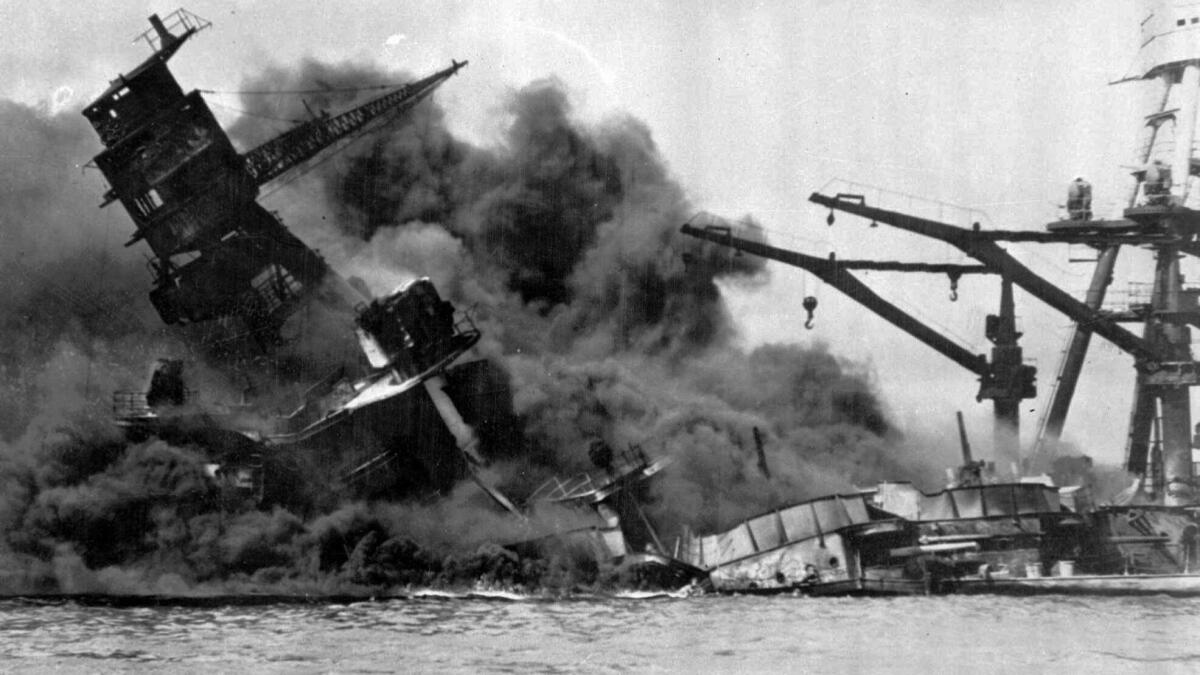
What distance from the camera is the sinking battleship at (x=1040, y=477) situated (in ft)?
120

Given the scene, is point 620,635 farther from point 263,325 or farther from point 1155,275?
point 1155,275

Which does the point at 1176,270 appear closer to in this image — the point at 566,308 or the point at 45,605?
the point at 566,308

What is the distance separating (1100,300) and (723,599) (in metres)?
23.0

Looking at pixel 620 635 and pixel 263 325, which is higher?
pixel 263 325

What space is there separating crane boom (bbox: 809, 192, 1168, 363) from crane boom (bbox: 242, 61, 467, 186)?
631 inches

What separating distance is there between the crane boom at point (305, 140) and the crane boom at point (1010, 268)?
16.0m

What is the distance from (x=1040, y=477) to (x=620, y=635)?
19.7 metres

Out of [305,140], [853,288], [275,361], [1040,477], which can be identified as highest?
[305,140]

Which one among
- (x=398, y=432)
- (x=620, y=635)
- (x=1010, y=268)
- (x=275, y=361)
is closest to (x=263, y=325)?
(x=275, y=361)

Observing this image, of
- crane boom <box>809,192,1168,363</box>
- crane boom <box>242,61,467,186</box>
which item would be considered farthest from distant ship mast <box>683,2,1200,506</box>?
crane boom <box>242,61,467,186</box>

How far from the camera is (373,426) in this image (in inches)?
1570

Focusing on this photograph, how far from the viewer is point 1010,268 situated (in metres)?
47.8

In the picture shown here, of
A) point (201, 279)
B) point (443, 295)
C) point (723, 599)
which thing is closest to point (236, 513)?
point (201, 279)

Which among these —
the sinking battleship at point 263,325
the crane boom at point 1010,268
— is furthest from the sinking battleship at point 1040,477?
the sinking battleship at point 263,325
